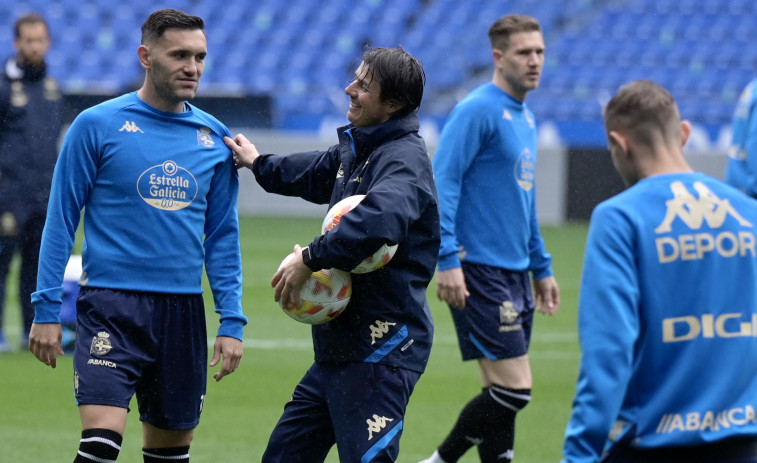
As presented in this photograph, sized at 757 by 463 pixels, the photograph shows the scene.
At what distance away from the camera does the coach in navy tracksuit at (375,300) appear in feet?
14.7

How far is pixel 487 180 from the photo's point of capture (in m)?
6.55

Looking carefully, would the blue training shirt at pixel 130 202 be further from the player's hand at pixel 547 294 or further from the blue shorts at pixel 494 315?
the player's hand at pixel 547 294

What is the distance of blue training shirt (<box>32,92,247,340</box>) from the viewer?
192 inches

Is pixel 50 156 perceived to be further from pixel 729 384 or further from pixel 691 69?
pixel 691 69

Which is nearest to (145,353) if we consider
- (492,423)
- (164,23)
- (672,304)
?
(164,23)

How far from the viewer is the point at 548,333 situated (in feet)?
39.6

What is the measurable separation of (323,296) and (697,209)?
1680 millimetres

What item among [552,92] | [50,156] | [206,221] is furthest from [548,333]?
[552,92]

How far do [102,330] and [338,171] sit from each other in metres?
1.14

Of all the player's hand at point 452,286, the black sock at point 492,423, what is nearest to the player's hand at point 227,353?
the player's hand at point 452,286

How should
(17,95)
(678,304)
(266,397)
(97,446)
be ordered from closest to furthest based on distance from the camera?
(678,304) → (97,446) → (266,397) → (17,95)

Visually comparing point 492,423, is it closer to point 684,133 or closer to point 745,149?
point 745,149

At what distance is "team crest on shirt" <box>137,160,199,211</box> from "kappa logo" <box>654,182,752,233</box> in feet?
7.75

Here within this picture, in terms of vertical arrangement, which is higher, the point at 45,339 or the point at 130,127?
the point at 130,127
